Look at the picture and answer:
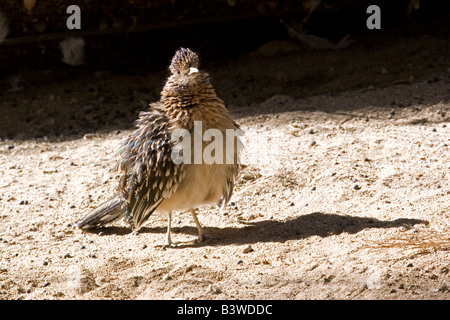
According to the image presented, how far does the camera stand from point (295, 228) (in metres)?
5.53

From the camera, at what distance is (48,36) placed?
9219 millimetres

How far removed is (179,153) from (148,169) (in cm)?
31

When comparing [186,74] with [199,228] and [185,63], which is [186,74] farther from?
[199,228]

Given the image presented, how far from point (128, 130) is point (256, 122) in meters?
1.49

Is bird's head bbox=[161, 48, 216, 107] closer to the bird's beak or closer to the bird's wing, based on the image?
the bird's beak

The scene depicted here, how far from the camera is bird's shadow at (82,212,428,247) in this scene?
532 cm

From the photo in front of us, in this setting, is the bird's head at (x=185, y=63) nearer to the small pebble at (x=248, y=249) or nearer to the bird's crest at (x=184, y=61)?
the bird's crest at (x=184, y=61)

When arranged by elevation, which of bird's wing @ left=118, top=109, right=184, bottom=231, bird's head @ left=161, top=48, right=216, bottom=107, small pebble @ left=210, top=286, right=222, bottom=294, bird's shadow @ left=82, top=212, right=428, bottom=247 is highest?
bird's head @ left=161, top=48, right=216, bottom=107

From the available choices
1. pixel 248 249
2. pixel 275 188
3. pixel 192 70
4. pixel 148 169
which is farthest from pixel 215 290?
pixel 275 188

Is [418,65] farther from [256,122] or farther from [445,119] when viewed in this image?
[256,122]

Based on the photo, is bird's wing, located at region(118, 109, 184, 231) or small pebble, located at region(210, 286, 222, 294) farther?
bird's wing, located at region(118, 109, 184, 231)

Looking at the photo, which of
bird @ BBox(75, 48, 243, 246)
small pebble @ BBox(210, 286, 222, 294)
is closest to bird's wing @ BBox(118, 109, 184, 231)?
bird @ BBox(75, 48, 243, 246)

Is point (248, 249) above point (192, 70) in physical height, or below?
below

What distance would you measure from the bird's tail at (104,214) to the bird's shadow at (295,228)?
0.60 metres
